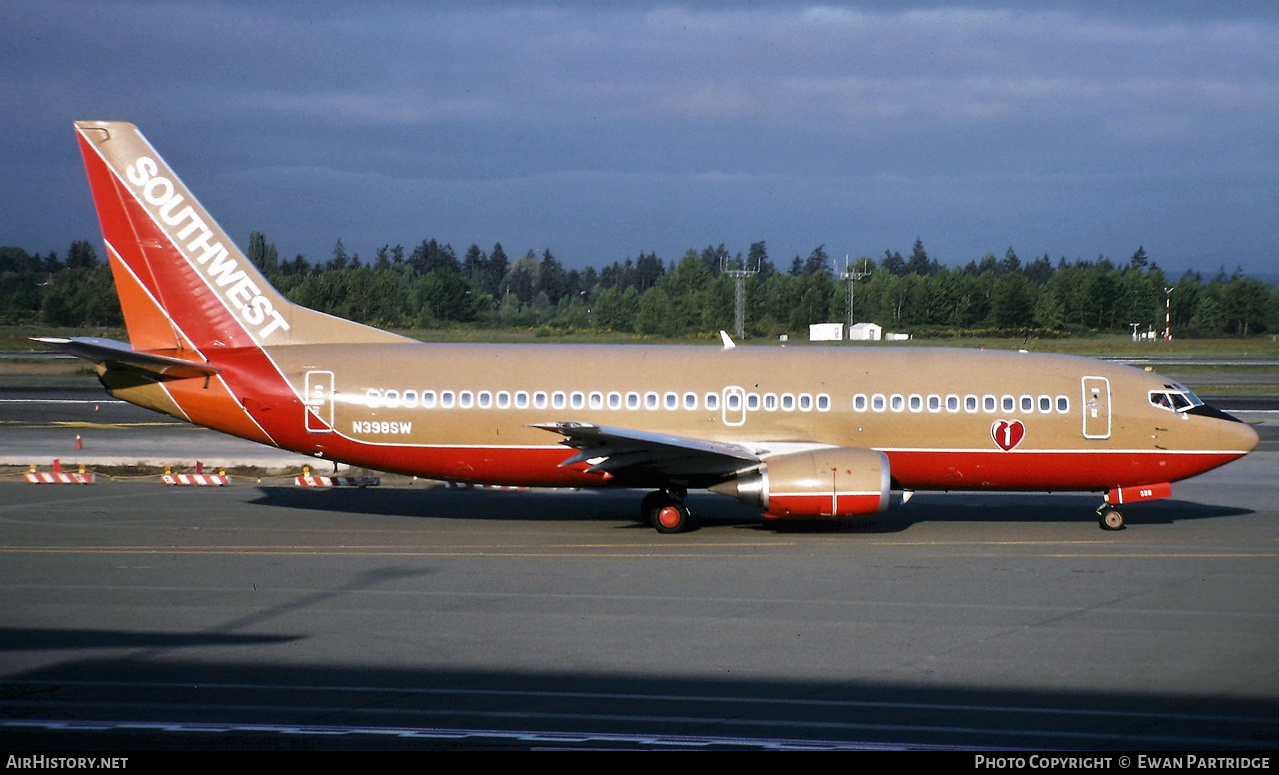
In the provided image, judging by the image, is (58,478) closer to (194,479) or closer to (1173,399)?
(194,479)

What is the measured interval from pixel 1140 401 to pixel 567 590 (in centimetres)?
1354

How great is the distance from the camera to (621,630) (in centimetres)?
1538

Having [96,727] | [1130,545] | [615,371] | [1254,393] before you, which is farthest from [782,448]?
[1254,393]

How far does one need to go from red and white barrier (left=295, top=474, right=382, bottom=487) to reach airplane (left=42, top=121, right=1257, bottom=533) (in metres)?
4.74

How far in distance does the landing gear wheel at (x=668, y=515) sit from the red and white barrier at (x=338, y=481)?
8.93m

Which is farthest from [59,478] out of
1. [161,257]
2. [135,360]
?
[161,257]

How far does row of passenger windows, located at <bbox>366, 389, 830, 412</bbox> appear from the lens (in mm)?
23594

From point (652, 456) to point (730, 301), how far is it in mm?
58050

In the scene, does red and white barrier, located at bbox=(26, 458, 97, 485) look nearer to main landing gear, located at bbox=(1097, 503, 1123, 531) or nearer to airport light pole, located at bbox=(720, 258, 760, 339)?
main landing gear, located at bbox=(1097, 503, 1123, 531)

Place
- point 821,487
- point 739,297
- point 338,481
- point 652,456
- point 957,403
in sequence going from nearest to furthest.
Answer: point 821,487 → point 652,456 → point 957,403 → point 338,481 → point 739,297

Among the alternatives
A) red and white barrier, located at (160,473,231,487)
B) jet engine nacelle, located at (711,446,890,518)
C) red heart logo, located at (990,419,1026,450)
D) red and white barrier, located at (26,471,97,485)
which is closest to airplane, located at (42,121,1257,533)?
red heart logo, located at (990,419,1026,450)

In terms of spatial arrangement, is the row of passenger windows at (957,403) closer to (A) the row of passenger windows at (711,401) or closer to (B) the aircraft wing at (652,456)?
(A) the row of passenger windows at (711,401)

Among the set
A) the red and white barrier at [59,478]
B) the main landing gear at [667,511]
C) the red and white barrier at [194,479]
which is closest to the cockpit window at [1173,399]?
the main landing gear at [667,511]

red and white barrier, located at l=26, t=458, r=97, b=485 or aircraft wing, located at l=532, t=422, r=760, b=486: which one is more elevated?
aircraft wing, located at l=532, t=422, r=760, b=486
